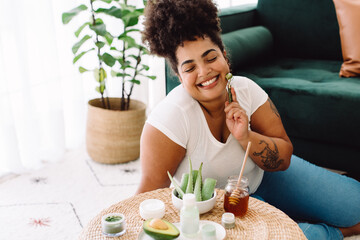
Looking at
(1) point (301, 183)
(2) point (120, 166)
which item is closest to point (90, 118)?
(2) point (120, 166)

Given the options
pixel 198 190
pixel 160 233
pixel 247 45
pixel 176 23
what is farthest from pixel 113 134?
pixel 160 233

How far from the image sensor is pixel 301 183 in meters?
1.49

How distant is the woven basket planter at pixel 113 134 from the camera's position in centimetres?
223

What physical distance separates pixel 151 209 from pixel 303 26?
76.9 inches

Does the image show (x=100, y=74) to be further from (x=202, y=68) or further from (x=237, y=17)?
(x=202, y=68)

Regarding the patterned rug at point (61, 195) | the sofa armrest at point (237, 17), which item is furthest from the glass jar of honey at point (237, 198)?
the sofa armrest at point (237, 17)

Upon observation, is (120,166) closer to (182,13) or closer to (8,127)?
(8,127)

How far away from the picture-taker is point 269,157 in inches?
52.6

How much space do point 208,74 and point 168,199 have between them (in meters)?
0.40

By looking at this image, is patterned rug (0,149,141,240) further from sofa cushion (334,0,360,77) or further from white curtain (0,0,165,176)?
sofa cushion (334,0,360,77)

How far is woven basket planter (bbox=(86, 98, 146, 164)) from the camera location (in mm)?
2232

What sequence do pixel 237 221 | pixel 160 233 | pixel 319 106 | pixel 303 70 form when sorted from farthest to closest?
pixel 303 70
pixel 319 106
pixel 237 221
pixel 160 233

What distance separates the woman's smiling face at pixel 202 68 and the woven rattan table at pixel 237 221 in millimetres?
333

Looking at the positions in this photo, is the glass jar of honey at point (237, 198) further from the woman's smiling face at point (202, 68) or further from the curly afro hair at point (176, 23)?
the curly afro hair at point (176, 23)
